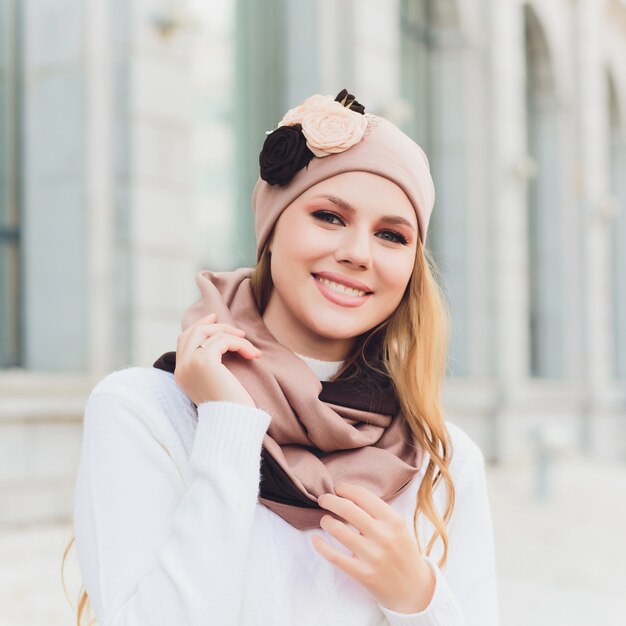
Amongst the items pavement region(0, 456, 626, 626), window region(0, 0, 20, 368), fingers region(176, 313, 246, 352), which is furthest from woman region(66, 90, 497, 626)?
window region(0, 0, 20, 368)

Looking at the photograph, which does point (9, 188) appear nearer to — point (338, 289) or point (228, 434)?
point (338, 289)

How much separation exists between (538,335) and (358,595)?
14.1m

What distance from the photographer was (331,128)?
1.81 metres

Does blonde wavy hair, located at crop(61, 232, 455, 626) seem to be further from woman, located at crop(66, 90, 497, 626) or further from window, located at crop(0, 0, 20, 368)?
window, located at crop(0, 0, 20, 368)

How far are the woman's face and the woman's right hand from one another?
179 millimetres

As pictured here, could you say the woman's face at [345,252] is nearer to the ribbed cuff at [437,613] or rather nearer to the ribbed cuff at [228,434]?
the ribbed cuff at [228,434]

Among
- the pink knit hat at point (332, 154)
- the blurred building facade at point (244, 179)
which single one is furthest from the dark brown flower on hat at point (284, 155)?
the blurred building facade at point (244, 179)

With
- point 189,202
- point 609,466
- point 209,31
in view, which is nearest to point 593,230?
point 609,466

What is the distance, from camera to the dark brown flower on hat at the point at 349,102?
1.91 m

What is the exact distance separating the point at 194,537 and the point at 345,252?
24.8 inches

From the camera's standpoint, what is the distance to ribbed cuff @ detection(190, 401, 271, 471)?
62.6 inches

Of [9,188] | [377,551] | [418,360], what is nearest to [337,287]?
[418,360]

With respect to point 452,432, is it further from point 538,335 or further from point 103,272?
point 538,335

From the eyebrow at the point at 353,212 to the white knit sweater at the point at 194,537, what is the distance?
1.50 ft
